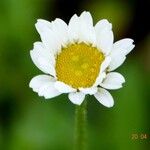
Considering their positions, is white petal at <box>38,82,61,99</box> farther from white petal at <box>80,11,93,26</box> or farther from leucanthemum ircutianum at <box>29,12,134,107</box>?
white petal at <box>80,11,93,26</box>

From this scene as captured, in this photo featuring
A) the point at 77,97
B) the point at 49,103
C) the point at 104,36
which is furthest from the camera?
the point at 49,103

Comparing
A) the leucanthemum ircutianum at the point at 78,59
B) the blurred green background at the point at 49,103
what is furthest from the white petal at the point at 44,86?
the blurred green background at the point at 49,103

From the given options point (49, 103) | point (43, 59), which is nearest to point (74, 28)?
point (43, 59)

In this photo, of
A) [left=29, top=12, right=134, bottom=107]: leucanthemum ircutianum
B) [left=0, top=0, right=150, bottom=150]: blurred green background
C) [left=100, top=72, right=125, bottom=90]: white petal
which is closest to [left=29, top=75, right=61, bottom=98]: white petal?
[left=29, top=12, right=134, bottom=107]: leucanthemum ircutianum

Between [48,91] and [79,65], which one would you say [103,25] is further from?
[48,91]

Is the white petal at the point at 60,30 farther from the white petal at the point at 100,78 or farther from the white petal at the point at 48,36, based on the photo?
the white petal at the point at 100,78

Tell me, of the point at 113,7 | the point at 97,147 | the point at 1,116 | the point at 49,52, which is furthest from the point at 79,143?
the point at 113,7

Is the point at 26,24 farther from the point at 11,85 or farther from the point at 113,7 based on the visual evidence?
the point at 113,7
